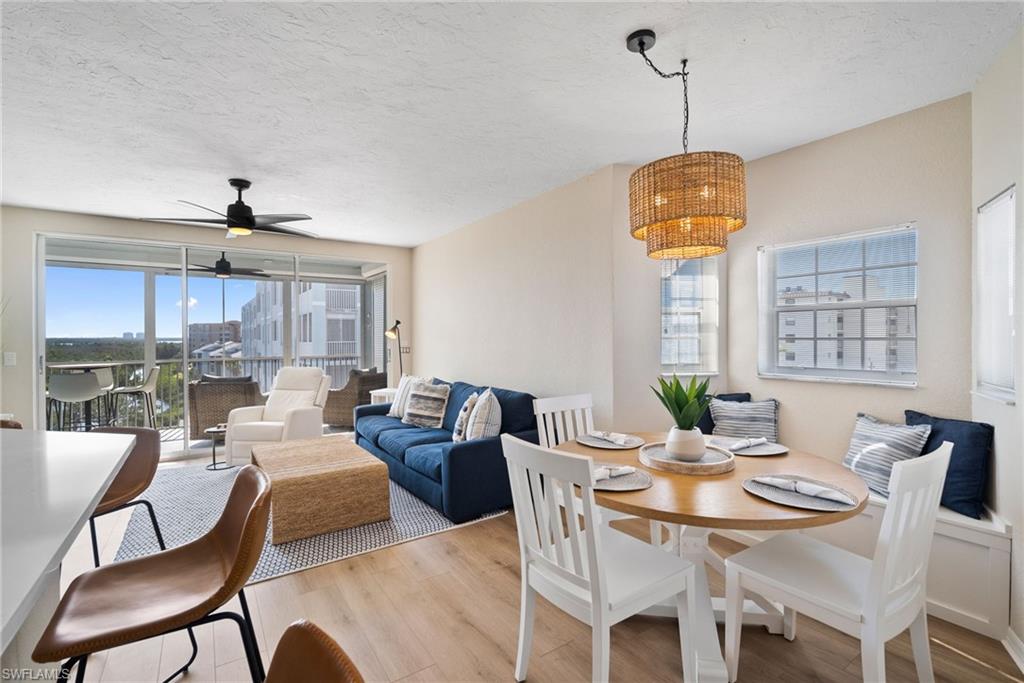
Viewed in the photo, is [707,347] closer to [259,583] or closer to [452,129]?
[452,129]

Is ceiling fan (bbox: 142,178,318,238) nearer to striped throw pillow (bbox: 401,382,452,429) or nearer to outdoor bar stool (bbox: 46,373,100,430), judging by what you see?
striped throw pillow (bbox: 401,382,452,429)

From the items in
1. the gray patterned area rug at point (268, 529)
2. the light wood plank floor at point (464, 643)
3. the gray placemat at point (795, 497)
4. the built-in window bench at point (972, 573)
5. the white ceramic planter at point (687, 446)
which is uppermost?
the white ceramic planter at point (687, 446)

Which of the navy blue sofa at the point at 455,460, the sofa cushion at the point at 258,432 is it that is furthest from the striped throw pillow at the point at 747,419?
the sofa cushion at the point at 258,432

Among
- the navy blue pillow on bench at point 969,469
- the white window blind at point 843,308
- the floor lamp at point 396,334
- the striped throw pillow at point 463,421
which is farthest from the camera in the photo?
the floor lamp at point 396,334

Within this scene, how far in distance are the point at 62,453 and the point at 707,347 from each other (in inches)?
143

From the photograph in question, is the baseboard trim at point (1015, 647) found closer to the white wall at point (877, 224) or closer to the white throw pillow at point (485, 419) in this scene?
the white wall at point (877, 224)

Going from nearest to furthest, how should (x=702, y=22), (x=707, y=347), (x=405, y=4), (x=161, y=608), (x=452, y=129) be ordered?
(x=161, y=608), (x=405, y=4), (x=702, y=22), (x=452, y=129), (x=707, y=347)

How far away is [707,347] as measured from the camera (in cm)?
356

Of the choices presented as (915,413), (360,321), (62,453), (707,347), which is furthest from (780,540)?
(360,321)

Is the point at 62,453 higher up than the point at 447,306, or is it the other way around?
the point at 447,306

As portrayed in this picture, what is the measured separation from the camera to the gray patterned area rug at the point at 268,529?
9.00ft

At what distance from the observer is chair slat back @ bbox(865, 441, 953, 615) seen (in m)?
1.34

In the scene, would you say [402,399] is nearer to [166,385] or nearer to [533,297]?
[533,297]

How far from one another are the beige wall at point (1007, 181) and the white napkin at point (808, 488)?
3.47 ft
